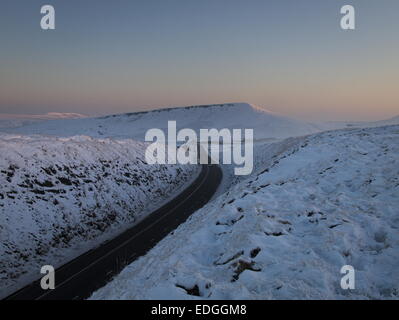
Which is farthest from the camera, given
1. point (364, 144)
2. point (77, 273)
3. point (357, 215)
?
point (364, 144)

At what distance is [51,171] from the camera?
2628 cm

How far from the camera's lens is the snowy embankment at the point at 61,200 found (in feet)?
62.5

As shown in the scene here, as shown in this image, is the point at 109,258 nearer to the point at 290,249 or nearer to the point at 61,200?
the point at 61,200

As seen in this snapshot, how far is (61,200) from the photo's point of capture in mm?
23984

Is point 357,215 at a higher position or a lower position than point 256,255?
higher

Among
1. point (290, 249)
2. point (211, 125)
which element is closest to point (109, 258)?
point (290, 249)

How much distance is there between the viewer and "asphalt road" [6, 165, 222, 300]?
50.7 feet

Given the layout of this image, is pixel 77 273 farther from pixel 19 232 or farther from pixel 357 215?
pixel 357 215

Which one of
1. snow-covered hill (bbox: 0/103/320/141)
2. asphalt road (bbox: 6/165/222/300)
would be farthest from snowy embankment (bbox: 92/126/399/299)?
snow-covered hill (bbox: 0/103/320/141)

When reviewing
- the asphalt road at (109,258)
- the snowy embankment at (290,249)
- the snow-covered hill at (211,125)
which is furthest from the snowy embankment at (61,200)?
the snow-covered hill at (211,125)

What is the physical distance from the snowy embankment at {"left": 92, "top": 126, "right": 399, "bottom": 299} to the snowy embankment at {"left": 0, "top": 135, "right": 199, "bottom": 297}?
37.4 ft

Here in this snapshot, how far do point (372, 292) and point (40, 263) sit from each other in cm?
1957
